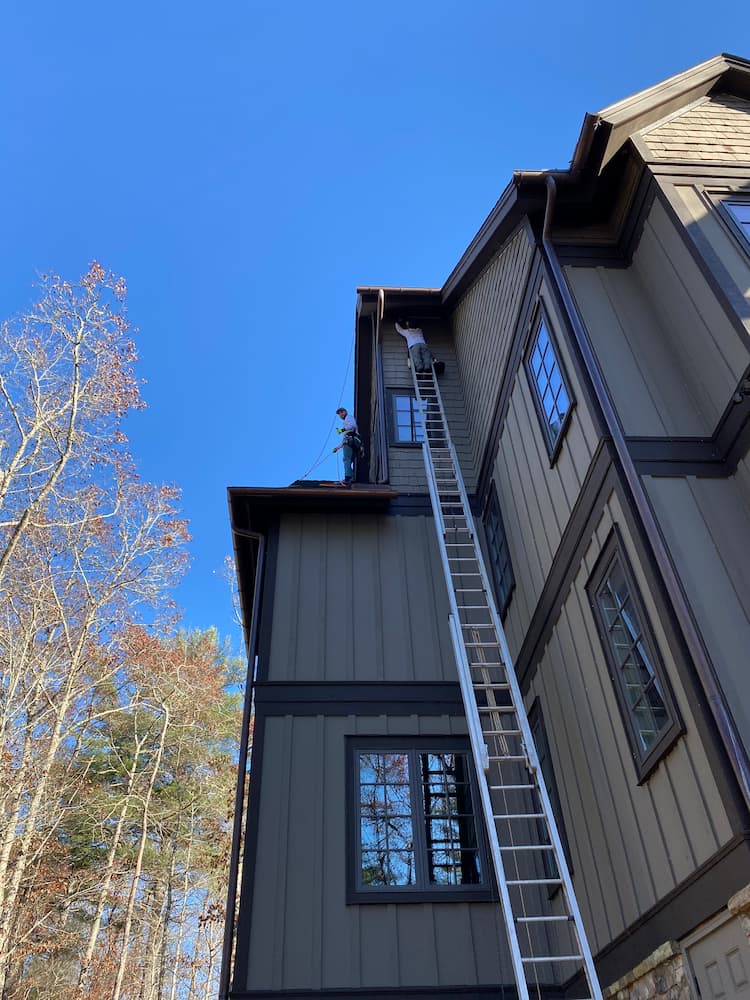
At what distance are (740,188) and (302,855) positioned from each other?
7386 millimetres

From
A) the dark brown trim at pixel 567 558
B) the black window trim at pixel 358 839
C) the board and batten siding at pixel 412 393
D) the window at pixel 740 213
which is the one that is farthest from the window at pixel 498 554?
the window at pixel 740 213

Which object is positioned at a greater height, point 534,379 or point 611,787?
point 534,379

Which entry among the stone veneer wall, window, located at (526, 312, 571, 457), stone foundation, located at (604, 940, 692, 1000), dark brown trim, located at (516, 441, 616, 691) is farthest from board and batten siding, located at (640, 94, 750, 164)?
stone foundation, located at (604, 940, 692, 1000)

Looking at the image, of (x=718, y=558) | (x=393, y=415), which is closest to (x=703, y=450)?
(x=718, y=558)

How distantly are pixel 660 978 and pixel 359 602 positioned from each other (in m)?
4.76

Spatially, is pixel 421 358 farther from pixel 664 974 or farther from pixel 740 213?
pixel 664 974

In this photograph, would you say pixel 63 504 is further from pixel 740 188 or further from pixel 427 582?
pixel 740 188

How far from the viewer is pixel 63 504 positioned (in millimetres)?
15977

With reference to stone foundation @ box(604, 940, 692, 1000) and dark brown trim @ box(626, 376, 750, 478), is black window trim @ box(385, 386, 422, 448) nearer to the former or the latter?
dark brown trim @ box(626, 376, 750, 478)

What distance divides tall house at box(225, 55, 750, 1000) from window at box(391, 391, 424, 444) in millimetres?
1507

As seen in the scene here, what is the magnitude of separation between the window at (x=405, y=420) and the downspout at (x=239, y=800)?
2740 millimetres

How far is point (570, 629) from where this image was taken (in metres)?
6.22

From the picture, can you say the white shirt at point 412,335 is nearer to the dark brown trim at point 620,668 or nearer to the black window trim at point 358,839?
the black window trim at point 358,839

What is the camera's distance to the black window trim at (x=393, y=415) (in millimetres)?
10422
